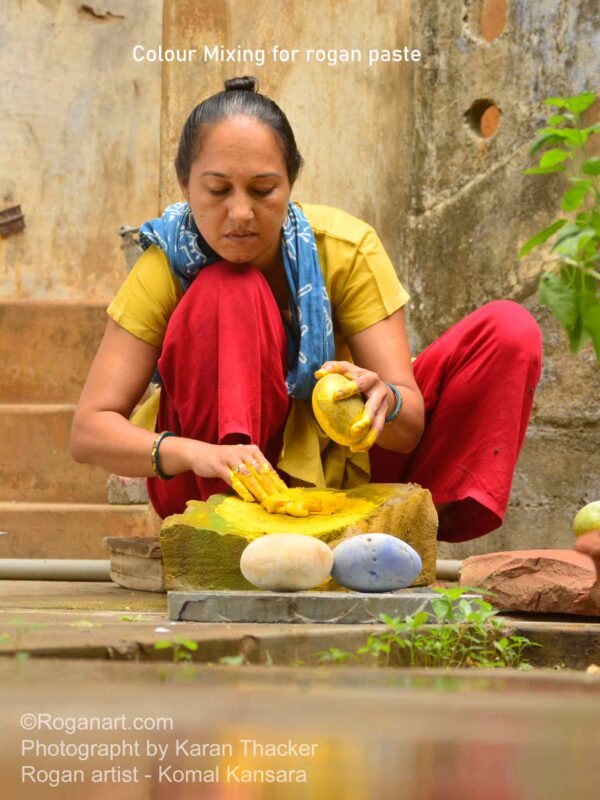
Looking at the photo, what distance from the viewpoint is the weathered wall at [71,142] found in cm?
579

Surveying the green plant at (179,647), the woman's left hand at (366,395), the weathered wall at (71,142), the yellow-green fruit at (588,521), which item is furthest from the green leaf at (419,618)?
the weathered wall at (71,142)

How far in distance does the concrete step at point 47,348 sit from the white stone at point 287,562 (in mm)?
2988

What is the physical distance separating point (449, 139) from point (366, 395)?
223 cm

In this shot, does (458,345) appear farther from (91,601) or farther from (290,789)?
(290,789)

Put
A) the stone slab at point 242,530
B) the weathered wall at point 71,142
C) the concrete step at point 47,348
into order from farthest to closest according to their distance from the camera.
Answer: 1. the weathered wall at point 71,142
2. the concrete step at point 47,348
3. the stone slab at point 242,530

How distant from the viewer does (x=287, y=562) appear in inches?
104

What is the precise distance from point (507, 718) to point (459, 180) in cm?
353

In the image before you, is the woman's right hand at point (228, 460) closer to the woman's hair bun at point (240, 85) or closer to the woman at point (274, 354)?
the woman at point (274, 354)

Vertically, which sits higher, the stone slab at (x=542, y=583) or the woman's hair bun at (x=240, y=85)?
the woman's hair bun at (x=240, y=85)

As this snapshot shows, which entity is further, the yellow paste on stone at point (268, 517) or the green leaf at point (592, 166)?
the yellow paste on stone at point (268, 517)

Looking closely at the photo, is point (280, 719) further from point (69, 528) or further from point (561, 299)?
point (69, 528)

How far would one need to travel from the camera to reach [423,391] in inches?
136

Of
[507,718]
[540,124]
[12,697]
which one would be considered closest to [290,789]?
[507,718]

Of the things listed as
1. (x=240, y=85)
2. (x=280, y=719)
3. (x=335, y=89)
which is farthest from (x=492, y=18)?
(x=280, y=719)
